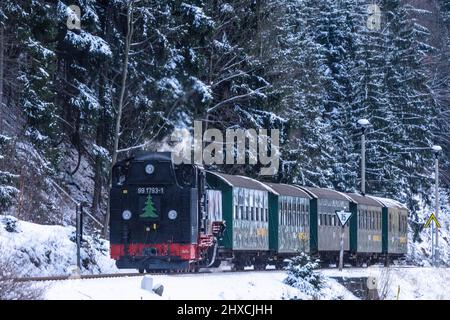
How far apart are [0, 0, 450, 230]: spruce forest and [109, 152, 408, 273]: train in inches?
189

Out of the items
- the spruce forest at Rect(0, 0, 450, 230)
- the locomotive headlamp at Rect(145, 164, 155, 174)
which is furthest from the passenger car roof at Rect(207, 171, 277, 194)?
the spruce forest at Rect(0, 0, 450, 230)

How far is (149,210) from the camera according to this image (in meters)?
27.6

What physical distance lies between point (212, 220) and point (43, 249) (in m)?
4.89

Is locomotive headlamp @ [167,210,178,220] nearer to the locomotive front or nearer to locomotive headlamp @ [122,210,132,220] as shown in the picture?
the locomotive front

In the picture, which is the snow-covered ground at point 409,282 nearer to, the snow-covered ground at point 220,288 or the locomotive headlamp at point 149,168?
the snow-covered ground at point 220,288

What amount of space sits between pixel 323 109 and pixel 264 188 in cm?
2768

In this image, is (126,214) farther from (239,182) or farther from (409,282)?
(409,282)

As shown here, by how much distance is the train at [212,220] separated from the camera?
27469mm

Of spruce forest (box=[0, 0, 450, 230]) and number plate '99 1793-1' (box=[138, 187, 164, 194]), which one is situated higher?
spruce forest (box=[0, 0, 450, 230])

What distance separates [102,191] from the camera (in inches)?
1686

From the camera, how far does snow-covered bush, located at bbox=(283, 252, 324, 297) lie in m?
26.2

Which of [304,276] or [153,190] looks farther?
[153,190]

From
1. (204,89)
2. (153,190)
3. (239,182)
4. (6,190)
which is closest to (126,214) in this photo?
(153,190)
